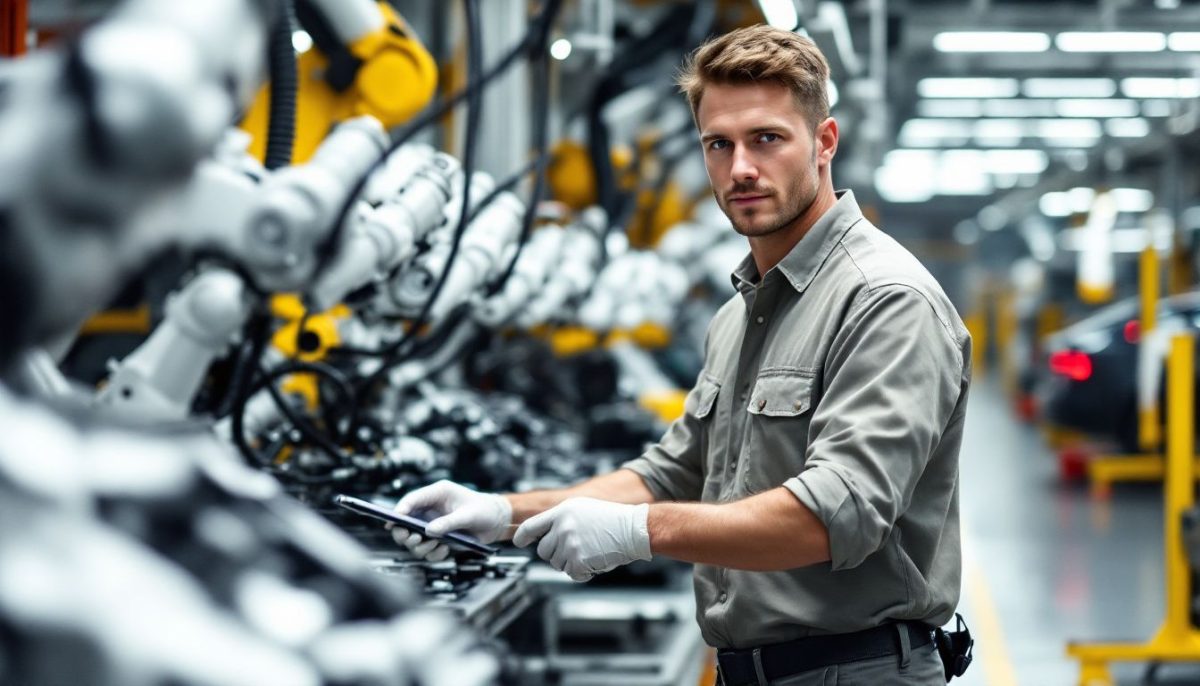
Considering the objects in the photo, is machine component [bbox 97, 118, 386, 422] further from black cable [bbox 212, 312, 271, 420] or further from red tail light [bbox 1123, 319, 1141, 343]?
→ red tail light [bbox 1123, 319, 1141, 343]

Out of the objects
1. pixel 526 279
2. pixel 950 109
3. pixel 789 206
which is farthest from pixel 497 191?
Result: pixel 950 109

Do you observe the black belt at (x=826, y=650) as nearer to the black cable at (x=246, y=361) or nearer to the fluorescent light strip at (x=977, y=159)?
the black cable at (x=246, y=361)

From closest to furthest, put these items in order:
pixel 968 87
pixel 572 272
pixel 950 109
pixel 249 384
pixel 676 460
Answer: pixel 676 460
pixel 249 384
pixel 572 272
pixel 968 87
pixel 950 109

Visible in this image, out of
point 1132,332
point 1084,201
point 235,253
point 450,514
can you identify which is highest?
point 235,253

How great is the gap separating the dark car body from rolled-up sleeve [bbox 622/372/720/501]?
375 inches

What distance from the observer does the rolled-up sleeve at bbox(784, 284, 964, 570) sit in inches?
68.0

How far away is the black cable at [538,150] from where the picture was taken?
12.4 ft

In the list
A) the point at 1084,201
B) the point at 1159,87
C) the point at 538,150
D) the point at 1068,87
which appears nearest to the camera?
the point at 538,150

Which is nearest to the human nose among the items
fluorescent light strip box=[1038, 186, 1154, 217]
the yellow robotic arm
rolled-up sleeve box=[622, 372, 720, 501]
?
rolled-up sleeve box=[622, 372, 720, 501]

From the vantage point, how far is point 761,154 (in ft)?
6.49

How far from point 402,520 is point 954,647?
2.90 feet

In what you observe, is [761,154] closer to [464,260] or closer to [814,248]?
[814,248]

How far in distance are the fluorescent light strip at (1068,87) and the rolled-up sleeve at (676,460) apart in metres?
13.1

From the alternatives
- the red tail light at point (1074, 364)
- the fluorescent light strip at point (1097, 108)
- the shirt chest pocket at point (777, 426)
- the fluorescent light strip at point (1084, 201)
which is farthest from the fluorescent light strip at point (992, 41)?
the fluorescent light strip at point (1084, 201)
